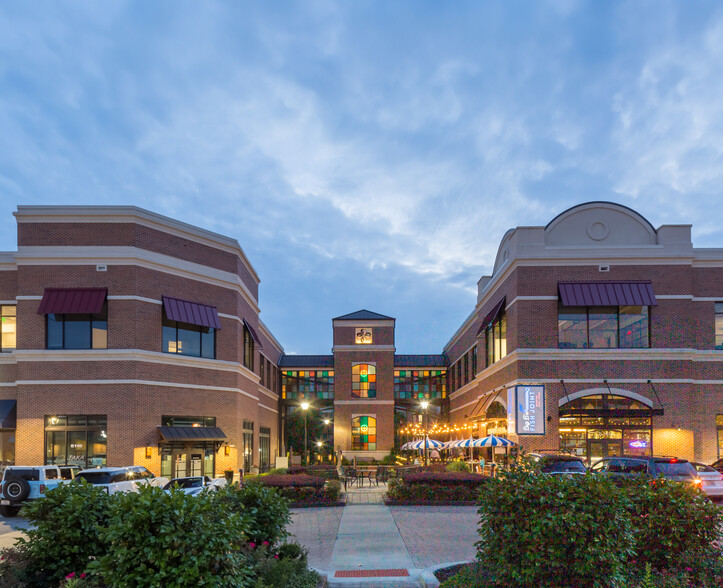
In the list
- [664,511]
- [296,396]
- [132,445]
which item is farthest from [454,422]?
[664,511]

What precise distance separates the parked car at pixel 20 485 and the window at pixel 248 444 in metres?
17.0

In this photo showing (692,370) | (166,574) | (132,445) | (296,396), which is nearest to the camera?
(166,574)

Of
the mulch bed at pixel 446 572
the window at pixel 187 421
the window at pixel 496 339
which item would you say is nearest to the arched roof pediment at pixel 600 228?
the window at pixel 496 339

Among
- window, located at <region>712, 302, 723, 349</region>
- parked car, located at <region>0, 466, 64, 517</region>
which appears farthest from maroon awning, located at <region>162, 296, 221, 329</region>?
window, located at <region>712, 302, 723, 349</region>

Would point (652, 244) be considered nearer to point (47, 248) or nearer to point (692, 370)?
point (692, 370)

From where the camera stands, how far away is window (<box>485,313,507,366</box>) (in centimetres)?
3472

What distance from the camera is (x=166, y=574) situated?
660cm

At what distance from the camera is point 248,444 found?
38.9m

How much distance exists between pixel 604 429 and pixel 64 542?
2756 centimetres

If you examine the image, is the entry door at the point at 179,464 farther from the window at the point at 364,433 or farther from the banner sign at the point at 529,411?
the window at the point at 364,433

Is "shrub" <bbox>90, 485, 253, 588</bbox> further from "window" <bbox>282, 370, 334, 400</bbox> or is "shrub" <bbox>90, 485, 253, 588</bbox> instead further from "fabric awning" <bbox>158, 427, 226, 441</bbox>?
"window" <bbox>282, 370, 334, 400</bbox>

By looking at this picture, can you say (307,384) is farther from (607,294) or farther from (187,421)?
(607,294)

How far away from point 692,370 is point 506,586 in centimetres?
2721

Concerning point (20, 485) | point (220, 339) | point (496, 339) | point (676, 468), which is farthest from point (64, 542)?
point (496, 339)
